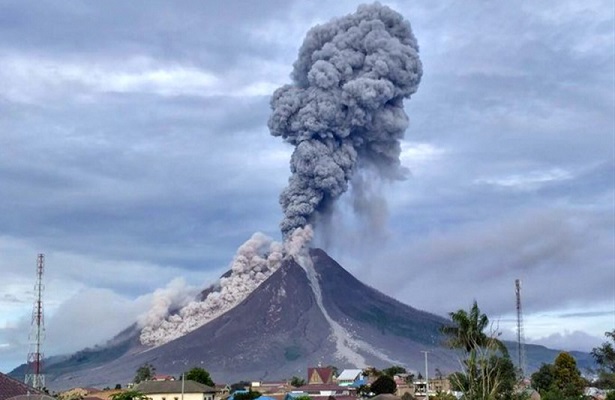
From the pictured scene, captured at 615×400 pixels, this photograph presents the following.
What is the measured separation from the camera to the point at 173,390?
80.3 meters

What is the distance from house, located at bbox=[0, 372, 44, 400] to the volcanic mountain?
129 meters

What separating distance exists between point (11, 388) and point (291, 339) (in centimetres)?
14875

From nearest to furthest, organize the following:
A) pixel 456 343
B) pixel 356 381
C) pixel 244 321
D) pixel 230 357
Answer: pixel 456 343
pixel 356 381
pixel 230 357
pixel 244 321

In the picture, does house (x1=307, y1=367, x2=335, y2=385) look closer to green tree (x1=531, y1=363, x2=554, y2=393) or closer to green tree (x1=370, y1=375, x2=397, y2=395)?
green tree (x1=370, y1=375, x2=397, y2=395)

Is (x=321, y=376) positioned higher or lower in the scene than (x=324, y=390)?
higher

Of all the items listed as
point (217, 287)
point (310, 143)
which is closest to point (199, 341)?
point (217, 287)

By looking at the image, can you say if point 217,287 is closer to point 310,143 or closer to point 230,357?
point 230,357

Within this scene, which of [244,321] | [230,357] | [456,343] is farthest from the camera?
[244,321]

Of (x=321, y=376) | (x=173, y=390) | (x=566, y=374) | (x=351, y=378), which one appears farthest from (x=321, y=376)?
(x=566, y=374)

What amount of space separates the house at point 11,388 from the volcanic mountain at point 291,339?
128930 millimetres

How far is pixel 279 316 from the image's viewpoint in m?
181

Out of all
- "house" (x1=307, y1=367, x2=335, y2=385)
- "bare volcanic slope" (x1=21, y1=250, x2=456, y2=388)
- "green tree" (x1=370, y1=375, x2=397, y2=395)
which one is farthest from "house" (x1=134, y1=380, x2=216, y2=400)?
"bare volcanic slope" (x1=21, y1=250, x2=456, y2=388)

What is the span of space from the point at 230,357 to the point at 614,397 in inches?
4614

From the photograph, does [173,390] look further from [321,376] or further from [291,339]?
[291,339]
